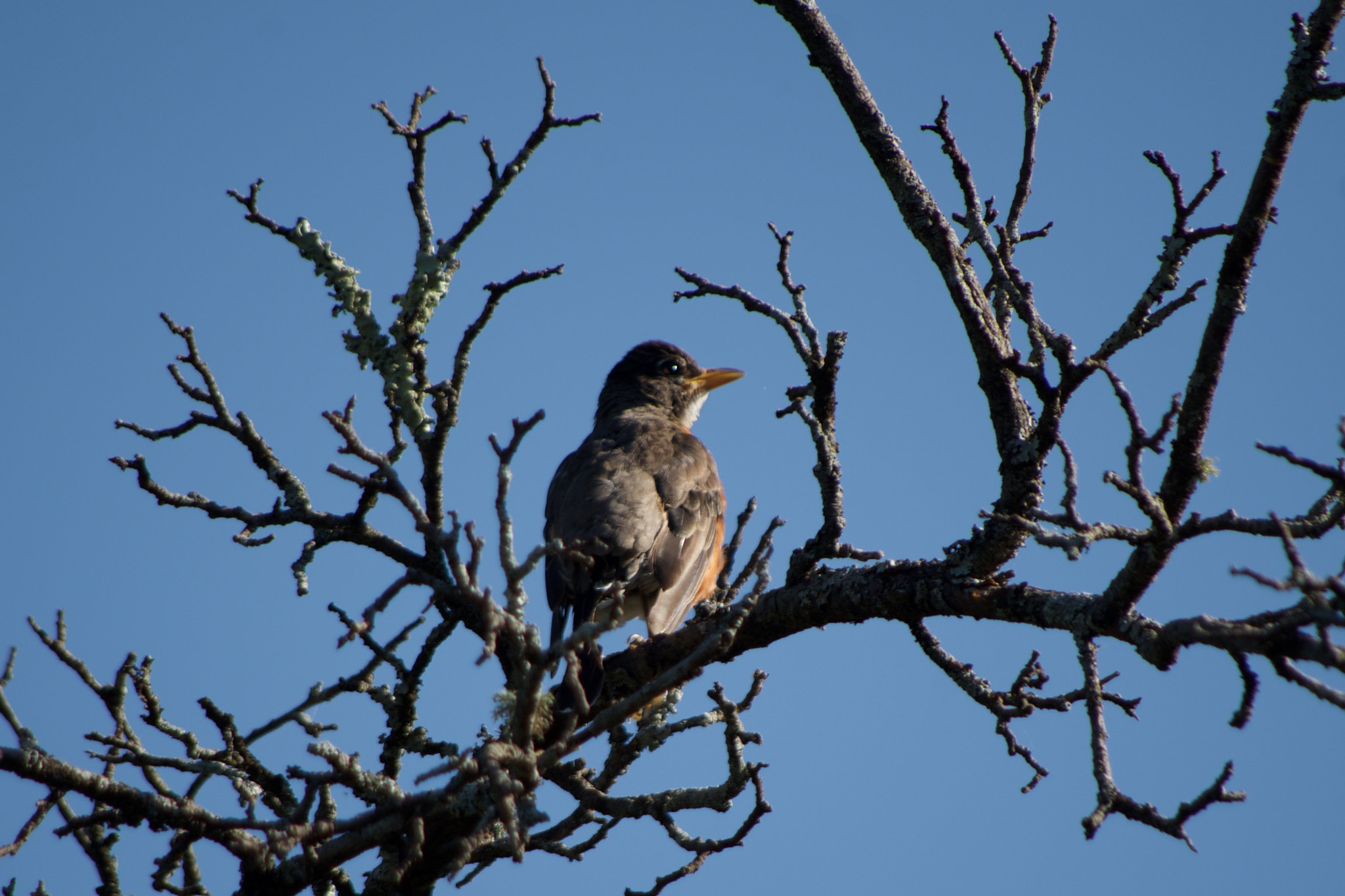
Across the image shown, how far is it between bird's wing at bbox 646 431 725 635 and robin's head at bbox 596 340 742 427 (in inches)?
52.8

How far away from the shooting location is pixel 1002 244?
9.82 feet

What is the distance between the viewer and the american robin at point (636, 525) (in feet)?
17.6

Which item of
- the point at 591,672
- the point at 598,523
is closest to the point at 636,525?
the point at 598,523

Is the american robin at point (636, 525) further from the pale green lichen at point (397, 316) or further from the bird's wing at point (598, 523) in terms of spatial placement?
the pale green lichen at point (397, 316)

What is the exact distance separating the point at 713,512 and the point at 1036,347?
347cm

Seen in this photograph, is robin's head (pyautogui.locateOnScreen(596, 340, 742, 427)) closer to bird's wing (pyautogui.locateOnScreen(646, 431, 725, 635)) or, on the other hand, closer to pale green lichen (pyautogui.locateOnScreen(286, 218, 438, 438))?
bird's wing (pyautogui.locateOnScreen(646, 431, 725, 635))

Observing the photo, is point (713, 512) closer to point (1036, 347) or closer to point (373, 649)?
point (373, 649)

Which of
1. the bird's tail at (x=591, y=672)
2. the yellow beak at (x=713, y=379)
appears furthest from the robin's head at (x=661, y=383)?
the bird's tail at (x=591, y=672)

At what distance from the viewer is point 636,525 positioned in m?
5.75

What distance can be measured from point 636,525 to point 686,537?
31 centimetres

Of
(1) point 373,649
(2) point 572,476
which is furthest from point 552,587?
(1) point 373,649

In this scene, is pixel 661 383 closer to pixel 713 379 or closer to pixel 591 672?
pixel 713 379

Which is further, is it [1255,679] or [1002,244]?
[1002,244]

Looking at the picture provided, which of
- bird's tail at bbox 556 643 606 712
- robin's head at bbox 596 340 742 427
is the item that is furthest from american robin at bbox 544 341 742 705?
robin's head at bbox 596 340 742 427
